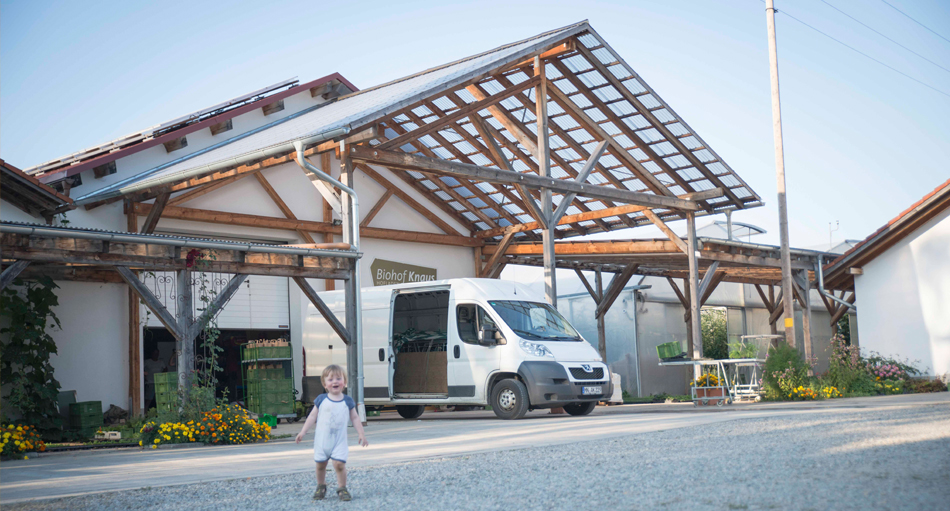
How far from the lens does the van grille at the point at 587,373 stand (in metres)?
10.8

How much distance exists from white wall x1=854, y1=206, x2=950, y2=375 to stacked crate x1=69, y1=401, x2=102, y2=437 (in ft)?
48.0

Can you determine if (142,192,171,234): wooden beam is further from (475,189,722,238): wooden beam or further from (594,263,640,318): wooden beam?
(594,263,640,318): wooden beam

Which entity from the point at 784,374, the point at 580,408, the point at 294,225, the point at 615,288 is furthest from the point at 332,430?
the point at 615,288

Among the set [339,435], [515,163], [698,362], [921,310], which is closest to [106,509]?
[339,435]

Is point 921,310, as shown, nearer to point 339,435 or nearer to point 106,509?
point 339,435

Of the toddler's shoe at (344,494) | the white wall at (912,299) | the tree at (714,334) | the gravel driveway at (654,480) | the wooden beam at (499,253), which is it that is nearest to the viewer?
the gravel driveway at (654,480)

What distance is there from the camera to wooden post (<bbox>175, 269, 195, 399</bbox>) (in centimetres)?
896

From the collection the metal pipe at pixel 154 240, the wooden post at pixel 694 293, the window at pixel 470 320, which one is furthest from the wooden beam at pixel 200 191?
the wooden post at pixel 694 293

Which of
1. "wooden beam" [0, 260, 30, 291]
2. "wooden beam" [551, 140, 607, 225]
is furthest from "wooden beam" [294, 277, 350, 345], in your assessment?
"wooden beam" [551, 140, 607, 225]

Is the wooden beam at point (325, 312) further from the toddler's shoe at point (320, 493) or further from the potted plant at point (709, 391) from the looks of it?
the potted plant at point (709, 391)

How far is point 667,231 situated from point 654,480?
1234 cm

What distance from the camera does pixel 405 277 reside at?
744 inches

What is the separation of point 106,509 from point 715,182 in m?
14.1

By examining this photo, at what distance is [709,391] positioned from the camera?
14266 millimetres
